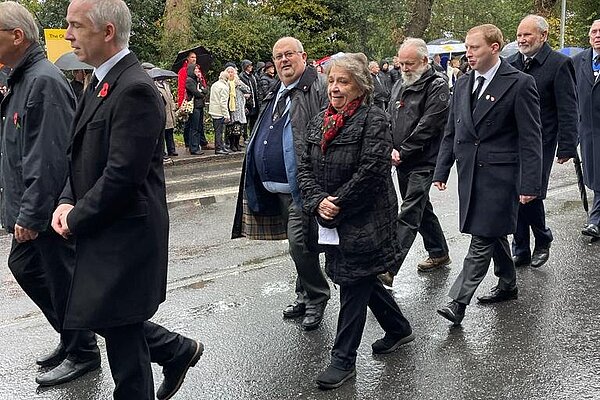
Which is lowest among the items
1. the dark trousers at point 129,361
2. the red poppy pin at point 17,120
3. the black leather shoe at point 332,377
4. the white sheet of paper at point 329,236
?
the black leather shoe at point 332,377

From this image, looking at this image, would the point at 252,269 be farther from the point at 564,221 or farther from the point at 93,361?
the point at 564,221

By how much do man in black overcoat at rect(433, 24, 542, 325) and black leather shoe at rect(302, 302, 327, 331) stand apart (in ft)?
2.77

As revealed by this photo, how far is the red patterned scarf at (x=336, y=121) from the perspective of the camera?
173 inches

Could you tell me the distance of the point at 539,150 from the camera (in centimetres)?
536

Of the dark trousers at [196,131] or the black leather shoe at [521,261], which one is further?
the dark trousers at [196,131]

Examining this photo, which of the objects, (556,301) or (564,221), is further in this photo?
(564,221)

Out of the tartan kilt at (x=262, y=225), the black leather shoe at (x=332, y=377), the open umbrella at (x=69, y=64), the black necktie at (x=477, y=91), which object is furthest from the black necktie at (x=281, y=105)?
the open umbrella at (x=69, y=64)

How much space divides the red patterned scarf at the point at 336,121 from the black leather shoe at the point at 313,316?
1475mm

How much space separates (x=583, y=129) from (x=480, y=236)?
3.19 m

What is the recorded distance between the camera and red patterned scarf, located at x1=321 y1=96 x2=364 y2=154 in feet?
14.4

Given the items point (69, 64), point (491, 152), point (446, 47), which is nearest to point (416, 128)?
point (491, 152)

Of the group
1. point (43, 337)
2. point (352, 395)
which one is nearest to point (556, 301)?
point (352, 395)

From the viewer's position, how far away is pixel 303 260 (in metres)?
5.41

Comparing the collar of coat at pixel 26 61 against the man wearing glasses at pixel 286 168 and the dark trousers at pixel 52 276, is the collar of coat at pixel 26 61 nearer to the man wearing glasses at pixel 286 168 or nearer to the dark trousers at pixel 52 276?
the dark trousers at pixel 52 276
